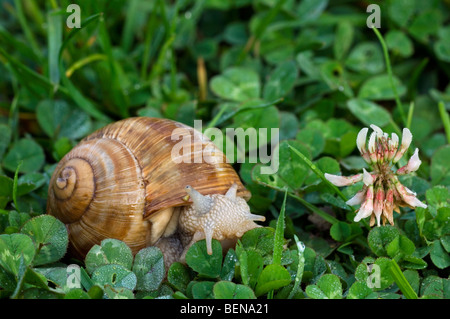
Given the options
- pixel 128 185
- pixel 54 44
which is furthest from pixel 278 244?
pixel 54 44

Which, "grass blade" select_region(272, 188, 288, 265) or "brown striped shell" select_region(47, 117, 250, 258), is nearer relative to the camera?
"grass blade" select_region(272, 188, 288, 265)

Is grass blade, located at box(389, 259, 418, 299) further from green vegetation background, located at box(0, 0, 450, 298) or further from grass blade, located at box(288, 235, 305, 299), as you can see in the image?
grass blade, located at box(288, 235, 305, 299)

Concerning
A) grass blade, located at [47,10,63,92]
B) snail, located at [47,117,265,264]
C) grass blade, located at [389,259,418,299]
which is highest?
grass blade, located at [47,10,63,92]

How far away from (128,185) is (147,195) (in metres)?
0.08

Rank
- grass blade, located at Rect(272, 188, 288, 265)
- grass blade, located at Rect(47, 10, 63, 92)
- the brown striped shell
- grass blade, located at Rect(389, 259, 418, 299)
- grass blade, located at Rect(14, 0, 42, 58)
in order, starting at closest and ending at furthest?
1. grass blade, located at Rect(389, 259, 418, 299)
2. grass blade, located at Rect(272, 188, 288, 265)
3. the brown striped shell
4. grass blade, located at Rect(47, 10, 63, 92)
5. grass blade, located at Rect(14, 0, 42, 58)

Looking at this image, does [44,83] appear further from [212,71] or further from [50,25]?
[212,71]

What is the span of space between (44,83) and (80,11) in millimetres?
399

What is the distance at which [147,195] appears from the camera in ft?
6.54

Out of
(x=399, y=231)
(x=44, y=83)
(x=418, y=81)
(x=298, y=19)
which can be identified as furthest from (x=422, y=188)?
(x=44, y=83)

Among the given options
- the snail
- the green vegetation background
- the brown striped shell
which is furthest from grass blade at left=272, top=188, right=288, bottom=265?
the brown striped shell

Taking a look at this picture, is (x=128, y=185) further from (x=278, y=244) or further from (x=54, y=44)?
(x=54, y=44)

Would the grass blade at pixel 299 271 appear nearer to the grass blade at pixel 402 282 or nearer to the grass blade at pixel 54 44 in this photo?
the grass blade at pixel 402 282

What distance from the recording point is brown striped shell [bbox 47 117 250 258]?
1979mm

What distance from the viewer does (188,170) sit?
203 cm
